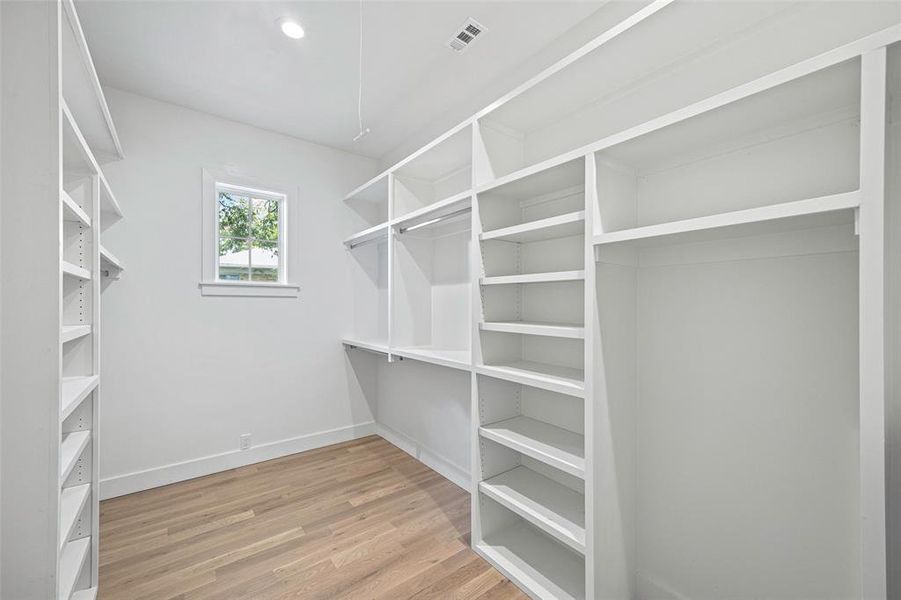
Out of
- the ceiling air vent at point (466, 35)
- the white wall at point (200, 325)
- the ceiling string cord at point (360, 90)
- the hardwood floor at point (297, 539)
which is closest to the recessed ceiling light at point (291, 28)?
the ceiling string cord at point (360, 90)

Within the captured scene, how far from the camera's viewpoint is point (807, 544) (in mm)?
1271

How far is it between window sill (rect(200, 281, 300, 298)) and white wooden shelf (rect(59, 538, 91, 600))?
5.65 ft

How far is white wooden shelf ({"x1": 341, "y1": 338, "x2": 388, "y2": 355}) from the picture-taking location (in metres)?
2.91

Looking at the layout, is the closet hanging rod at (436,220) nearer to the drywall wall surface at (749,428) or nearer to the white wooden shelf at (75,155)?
the drywall wall surface at (749,428)

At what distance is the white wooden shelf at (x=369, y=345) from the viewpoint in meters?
2.91

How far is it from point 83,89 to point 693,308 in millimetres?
2698

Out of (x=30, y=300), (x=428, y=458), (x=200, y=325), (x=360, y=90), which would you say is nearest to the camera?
(x=30, y=300)

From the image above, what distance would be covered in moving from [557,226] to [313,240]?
2.45 metres

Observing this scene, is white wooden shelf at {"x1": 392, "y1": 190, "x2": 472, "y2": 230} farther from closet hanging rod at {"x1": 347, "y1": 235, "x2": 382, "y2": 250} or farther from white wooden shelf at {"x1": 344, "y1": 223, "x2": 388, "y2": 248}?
closet hanging rod at {"x1": 347, "y1": 235, "x2": 382, "y2": 250}

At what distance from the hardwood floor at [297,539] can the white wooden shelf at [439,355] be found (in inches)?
38.1

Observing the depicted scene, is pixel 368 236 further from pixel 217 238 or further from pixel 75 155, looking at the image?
pixel 75 155

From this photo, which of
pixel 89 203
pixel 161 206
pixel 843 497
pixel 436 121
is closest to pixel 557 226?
pixel 843 497

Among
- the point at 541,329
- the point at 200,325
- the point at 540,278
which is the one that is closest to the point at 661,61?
the point at 540,278

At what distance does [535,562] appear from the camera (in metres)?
1.86
